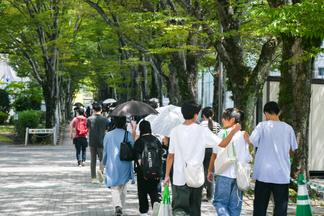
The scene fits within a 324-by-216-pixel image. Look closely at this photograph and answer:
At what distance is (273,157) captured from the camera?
7738 millimetres

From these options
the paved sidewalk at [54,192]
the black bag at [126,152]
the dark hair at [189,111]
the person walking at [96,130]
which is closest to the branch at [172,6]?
the person walking at [96,130]

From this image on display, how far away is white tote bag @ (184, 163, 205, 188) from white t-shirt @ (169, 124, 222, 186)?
0.16ft

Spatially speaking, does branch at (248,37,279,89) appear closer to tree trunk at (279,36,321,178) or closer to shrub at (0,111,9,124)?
tree trunk at (279,36,321,178)

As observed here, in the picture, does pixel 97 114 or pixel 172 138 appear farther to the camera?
pixel 97 114

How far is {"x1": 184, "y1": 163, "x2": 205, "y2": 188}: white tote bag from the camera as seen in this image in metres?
7.36

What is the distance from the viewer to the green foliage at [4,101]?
49.2 m

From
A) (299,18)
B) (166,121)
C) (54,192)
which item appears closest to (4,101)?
(54,192)

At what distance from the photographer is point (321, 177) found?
52.4 ft

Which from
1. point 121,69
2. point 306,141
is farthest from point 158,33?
point 121,69

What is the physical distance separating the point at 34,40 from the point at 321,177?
19.5 m

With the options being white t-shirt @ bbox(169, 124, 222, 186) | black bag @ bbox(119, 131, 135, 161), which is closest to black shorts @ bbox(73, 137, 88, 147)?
black bag @ bbox(119, 131, 135, 161)

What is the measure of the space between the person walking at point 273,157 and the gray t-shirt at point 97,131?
6.37m

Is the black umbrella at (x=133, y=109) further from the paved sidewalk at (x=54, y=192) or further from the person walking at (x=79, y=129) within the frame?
the person walking at (x=79, y=129)

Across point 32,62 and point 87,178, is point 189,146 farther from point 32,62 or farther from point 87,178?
point 32,62
